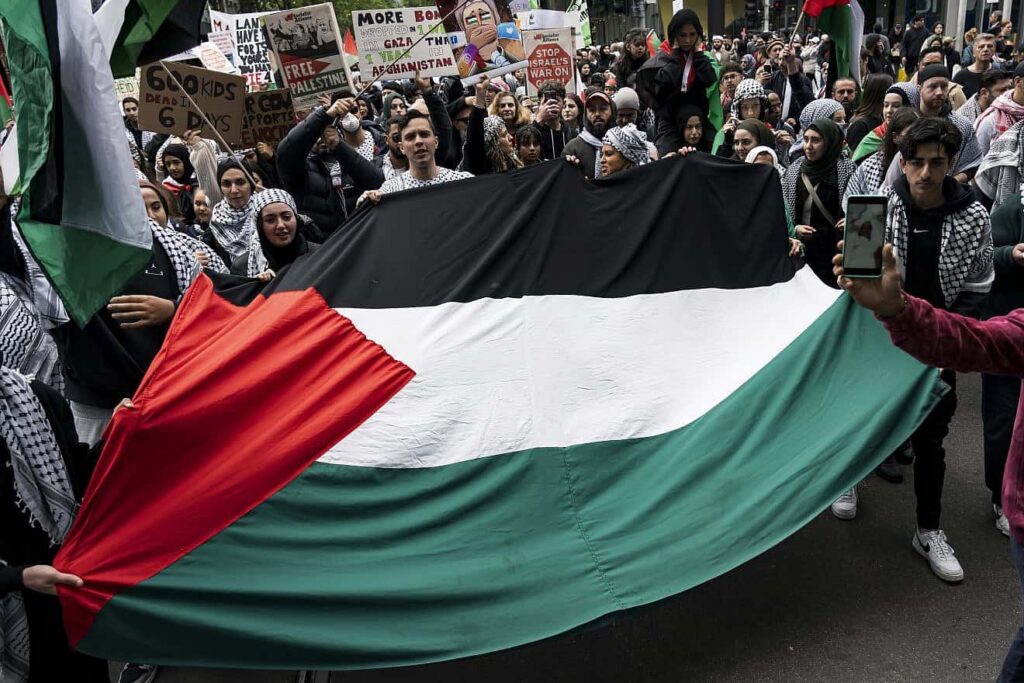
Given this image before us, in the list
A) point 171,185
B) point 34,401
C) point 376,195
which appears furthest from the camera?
point 171,185

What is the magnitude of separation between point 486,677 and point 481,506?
806 mm

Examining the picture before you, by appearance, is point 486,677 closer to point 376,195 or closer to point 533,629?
point 533,629

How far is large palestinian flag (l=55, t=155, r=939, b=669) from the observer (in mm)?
2529

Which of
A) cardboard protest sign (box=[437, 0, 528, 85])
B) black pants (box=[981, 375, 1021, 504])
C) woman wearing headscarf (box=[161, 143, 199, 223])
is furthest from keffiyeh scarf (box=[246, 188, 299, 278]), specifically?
cardboard protest sign (box=[437, 0, 528, 85])

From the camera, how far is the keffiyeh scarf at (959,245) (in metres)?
3.53

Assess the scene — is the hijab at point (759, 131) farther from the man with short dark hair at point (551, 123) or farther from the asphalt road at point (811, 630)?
the asphalt road at point (811, 630)

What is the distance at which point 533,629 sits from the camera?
2.57 m

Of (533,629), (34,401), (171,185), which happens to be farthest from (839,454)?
(171,185)

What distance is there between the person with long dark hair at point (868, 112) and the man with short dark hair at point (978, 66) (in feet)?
9.77

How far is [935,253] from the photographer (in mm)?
3576

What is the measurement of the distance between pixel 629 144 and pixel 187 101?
299 cm

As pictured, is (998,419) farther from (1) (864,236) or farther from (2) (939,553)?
(1) (864,236)

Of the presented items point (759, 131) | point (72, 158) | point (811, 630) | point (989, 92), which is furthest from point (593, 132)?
point (72, 158)

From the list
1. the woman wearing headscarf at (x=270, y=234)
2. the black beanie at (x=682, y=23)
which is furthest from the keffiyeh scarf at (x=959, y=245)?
the black beanie at (x=682, y=23)
